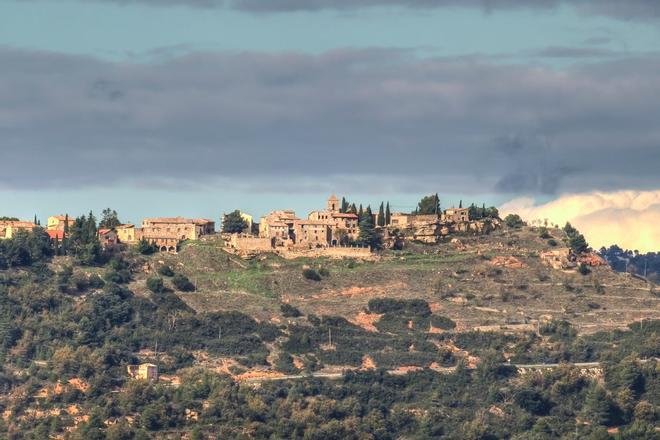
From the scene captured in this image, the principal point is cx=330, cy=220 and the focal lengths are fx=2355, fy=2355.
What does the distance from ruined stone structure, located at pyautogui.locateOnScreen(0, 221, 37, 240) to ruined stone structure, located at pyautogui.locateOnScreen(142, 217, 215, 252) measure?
9.82 metres

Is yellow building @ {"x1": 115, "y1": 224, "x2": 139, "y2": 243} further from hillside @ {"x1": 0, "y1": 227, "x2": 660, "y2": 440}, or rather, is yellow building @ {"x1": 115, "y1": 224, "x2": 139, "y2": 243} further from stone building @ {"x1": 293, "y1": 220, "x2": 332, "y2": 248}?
stone building @ {"x1": 293, "y1": 220, "x2": 332, "y2": 248}

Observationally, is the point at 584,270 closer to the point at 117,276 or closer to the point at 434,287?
the point at 434,287

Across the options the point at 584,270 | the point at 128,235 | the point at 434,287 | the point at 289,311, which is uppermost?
the point at 128,235

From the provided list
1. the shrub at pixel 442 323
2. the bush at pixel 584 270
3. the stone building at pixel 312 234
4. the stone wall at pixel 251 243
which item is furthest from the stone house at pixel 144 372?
the bush at pixel 584 270

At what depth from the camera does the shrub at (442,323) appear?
17450 centimetres

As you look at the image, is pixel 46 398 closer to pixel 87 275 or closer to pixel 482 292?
pixel 87 275

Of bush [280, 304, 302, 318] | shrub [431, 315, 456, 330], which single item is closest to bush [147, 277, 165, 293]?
bush [280, 304, 302, 318]

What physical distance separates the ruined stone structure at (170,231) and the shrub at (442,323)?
2369 cm

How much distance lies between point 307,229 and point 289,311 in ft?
39.0

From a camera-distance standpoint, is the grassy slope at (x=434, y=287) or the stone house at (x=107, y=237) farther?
the stone house at (x=107, y=237)

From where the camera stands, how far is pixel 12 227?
627 ft

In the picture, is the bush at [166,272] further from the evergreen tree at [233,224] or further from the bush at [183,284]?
the evergreen tree at [233,224]

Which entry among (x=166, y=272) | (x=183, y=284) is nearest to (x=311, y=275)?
(x=183, y=284)

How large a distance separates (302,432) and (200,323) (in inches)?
825
